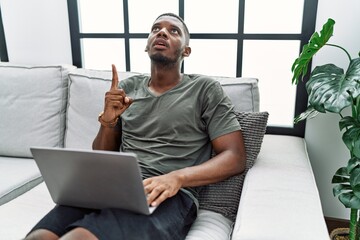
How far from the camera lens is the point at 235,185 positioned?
1.24 meters

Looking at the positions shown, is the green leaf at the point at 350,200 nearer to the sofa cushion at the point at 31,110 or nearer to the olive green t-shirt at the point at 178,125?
the olive green t-shirt at the point at 178,125

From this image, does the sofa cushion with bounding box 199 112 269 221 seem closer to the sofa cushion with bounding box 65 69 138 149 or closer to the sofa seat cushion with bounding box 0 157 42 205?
the sofa cushion with bounding box 65 69 138 149

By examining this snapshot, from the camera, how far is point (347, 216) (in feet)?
5.68

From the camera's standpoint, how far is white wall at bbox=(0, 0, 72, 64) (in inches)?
77.8

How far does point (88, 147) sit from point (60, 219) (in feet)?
2.11

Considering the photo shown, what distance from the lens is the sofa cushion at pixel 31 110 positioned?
1.71 metres

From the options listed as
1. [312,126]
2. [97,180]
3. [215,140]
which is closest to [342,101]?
[215,140]

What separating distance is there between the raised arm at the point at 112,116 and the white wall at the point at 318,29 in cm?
91

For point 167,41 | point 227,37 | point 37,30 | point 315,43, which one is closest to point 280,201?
point 315,43

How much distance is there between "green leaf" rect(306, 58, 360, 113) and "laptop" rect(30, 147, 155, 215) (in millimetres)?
704

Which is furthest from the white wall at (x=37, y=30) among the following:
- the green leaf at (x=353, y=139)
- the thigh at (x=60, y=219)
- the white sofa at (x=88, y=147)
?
→ the green leaf at (x=353, y=139)

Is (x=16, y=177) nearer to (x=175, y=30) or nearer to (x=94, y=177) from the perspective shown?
(x=94, y=177)

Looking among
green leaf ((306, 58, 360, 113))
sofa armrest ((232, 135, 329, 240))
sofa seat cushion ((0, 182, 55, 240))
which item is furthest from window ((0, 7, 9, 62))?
green leaf ((306, 58, 360, 113))

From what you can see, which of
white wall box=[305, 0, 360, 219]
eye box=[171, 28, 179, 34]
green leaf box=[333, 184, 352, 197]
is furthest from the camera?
white wall box=[305, 0, 360, 219]
